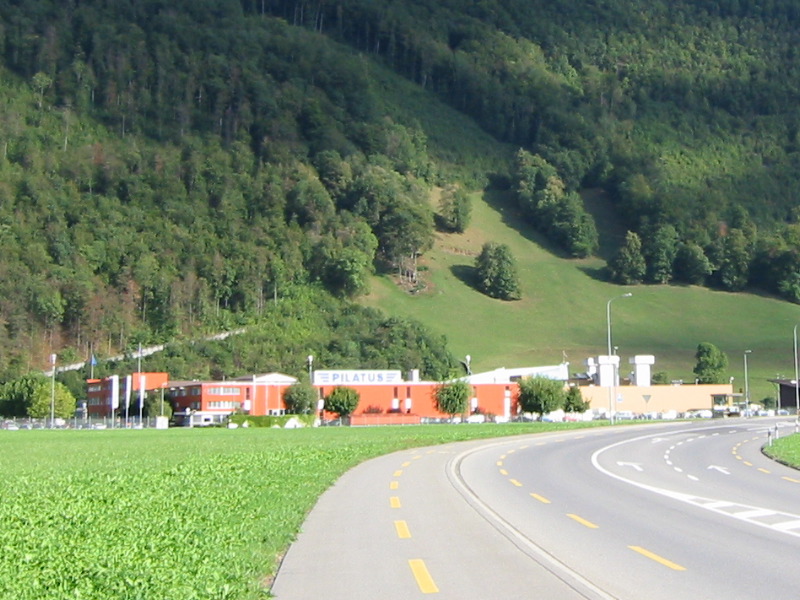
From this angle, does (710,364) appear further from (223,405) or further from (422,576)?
(422,576)

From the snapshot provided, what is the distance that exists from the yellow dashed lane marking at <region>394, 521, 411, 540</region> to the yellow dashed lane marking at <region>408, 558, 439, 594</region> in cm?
225

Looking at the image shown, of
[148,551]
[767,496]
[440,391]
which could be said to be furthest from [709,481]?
[440,391]

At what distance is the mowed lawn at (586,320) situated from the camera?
156125 mm

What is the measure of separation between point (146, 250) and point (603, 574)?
7009 inches

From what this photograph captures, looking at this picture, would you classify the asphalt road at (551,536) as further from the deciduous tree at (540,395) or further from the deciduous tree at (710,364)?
the deciduous tree at (710,364)

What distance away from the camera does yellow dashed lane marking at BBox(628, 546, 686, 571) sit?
513 inches

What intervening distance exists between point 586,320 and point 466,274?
88.3 feet

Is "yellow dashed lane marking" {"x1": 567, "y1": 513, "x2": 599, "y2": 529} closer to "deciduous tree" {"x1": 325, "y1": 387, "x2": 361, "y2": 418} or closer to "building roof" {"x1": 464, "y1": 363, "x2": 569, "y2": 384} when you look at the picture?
"deciduous tree" {"x1": 325, "y1": 387, "x2": 361, "y2": 418}

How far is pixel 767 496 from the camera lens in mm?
22500

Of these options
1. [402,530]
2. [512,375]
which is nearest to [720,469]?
[402,530]

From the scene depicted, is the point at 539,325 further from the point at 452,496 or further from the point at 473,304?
the point at 452,496

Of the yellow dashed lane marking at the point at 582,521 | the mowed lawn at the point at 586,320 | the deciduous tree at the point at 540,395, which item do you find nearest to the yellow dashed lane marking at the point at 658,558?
the yellow dashed lane marking at the point at 582,521

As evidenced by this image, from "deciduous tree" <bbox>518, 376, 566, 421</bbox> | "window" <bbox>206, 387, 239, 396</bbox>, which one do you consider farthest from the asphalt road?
"window" <bbox>206, 387, 239, 396</bbox>

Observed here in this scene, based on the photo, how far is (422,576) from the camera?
12.3 m
